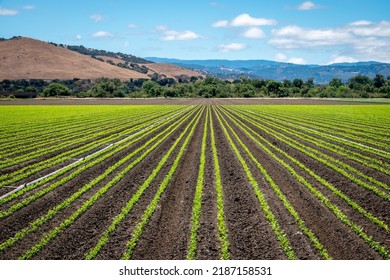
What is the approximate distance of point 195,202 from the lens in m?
10.5

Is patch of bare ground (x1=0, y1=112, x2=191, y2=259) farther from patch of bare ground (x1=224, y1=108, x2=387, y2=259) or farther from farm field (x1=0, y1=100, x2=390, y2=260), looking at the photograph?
patch of bare ground (x1=224, y1=108, x2=387, y2=259)

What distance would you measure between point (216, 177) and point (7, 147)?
13946 mm

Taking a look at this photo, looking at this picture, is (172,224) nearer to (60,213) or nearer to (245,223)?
(245,223)

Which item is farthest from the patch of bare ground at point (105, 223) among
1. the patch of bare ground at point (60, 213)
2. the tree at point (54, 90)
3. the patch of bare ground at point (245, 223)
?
the tree at point (54, 90)

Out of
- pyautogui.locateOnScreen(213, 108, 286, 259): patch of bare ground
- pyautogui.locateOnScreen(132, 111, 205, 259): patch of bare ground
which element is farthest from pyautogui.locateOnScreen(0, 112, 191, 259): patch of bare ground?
pyautogui.locateOnScreen(213, 108, 286, 259): patch of bare ground

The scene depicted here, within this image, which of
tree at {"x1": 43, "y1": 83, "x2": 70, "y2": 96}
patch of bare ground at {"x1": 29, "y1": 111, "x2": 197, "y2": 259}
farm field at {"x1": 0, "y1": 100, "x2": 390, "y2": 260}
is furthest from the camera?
tree at {"x1": 43, "y1": 83, "x2": 70, "y2": 96}

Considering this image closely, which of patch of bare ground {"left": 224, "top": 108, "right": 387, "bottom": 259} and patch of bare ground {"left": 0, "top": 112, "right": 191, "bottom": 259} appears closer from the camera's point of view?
patch of bare ground {"left": 224, "top": 108, "right": 387, "bottom": 259}

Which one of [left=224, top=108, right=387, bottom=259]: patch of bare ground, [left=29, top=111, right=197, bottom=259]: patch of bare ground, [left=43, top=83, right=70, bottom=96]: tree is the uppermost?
[left=43, top=83, right=70, bottom=96]: tree

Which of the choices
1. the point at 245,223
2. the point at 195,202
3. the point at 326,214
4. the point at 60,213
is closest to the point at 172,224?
the point at 195,202

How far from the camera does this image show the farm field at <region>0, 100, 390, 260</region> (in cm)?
766

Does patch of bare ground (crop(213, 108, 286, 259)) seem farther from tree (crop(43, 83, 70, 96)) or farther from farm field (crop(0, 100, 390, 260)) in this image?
tree (crop(43, 83, 70, 96))

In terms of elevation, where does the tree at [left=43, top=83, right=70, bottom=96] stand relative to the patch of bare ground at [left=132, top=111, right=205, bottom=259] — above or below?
above

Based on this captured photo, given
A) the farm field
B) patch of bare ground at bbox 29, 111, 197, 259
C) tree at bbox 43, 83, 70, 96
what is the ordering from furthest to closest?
tree at bbox 43, 83, 70, 96, the farm field, patch of bare ground at bbox 29, 111, 197, 259

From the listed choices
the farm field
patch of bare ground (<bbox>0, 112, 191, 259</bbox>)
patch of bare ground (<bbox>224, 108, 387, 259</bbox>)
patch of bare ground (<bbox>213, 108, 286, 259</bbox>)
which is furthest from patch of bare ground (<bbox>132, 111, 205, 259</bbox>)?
patch of bare ground (<bbox>224, 108, 387, 259</bbox>)
